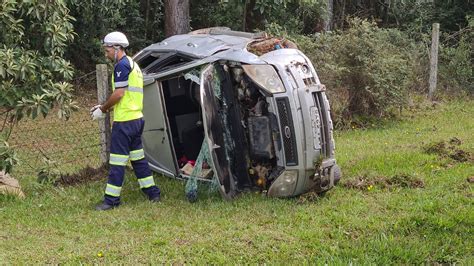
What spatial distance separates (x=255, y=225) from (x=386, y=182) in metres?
1.94

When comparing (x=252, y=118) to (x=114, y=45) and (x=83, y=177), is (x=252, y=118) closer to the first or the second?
(x=114, y=45)

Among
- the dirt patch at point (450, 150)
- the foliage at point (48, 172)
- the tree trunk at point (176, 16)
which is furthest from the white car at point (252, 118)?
the tree trunk at point (176, 16)

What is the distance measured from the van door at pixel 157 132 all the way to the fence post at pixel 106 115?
59 cm

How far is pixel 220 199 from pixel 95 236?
1503 millimetres

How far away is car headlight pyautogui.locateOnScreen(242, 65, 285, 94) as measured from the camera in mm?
5949

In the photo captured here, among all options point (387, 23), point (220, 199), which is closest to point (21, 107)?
point (220, 199)

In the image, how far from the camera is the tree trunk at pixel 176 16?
44.8 feet

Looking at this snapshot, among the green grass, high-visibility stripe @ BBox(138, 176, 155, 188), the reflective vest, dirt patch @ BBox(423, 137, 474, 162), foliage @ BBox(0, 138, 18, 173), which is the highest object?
the reflective vest

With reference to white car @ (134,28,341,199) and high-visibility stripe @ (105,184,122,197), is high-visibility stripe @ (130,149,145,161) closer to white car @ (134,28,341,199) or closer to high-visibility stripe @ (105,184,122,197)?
high-visibility stripe @ (105,184,122,197)

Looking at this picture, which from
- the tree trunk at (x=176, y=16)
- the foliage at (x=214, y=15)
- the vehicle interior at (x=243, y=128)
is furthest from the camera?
the foliage at (x=214, y=15)

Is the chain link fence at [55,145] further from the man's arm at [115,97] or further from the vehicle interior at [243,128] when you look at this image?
the vehicle interior at [243,128]

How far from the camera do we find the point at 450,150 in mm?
7988

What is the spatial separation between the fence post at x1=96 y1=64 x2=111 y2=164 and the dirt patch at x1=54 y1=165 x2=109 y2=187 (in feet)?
0.50

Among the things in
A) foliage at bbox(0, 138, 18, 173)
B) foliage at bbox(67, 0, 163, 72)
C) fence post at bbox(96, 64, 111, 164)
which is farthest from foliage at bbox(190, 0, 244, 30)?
foliage at bbox(0, 138, 18, 173)
